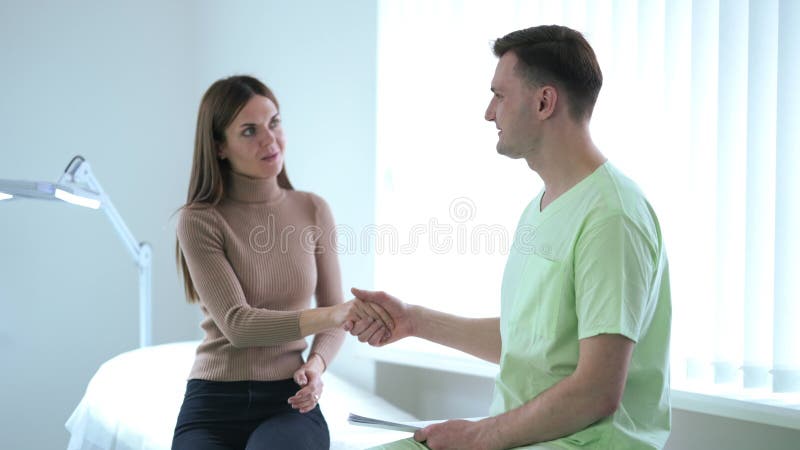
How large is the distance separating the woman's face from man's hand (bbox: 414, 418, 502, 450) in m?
0.78

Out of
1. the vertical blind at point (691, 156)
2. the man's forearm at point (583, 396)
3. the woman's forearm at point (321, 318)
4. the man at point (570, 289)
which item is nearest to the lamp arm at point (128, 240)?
the woman's forearm at point (321, 318)

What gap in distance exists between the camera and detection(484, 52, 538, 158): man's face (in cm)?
145

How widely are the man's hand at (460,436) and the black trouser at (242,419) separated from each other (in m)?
0.31

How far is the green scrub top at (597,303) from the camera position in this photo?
123cm

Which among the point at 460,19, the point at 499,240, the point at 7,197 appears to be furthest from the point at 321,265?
the point at 460,19

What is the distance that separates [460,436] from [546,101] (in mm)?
649

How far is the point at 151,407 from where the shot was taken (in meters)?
2.06

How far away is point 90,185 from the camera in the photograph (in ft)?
7.39

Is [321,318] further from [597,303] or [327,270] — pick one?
[597,303]

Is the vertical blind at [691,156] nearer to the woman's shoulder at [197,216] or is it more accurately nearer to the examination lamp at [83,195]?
the woman's shoulder at [197,216]

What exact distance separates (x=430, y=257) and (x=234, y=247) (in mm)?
869

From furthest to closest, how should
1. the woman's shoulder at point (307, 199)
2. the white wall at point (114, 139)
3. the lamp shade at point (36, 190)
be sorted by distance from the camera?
1. the white wall at point (114, 139)
2. the woman's shoulder at point (307, 199)
3. the lamp shade at point (36, 190)

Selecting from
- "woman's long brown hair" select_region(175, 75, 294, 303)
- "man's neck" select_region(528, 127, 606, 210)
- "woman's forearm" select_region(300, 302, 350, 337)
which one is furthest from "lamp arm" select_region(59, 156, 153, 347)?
"man's neck" select_region(528, 127, 606, 210)

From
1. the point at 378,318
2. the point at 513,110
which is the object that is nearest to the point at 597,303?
the point at 513,110
